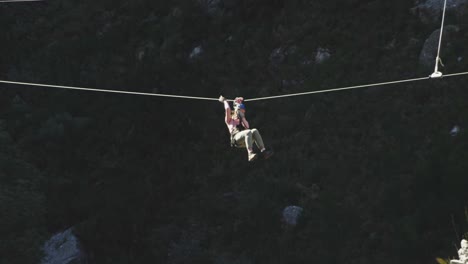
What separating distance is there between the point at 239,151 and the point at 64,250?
7.05m

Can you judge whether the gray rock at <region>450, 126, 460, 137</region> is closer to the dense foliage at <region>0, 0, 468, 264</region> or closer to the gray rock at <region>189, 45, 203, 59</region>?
the dense foliage at <region>0, 0, 468, 264</region>

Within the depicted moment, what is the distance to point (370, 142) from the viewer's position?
71.8 feet

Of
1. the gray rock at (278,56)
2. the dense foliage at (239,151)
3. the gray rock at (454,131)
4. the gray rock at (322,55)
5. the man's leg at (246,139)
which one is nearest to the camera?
the man's leg at (246,139)

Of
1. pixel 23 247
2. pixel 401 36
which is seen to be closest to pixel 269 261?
pixel 23 247

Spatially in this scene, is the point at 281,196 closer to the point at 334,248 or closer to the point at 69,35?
the point at 334,248

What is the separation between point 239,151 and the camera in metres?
24.4

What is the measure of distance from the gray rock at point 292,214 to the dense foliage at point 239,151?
0.27 metres

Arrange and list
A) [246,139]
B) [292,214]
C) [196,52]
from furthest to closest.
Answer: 1. [196,52]
2. [292,214]
3. [246,139]

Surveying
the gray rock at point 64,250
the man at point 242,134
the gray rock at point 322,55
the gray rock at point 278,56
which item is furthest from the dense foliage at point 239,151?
the man at point 242,134

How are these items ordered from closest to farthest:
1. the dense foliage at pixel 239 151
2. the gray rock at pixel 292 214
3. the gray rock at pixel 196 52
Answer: the dense foliage at pixel 239 151 < the gray rock at pixel 292 214 < the gray rock at pixel 196 52

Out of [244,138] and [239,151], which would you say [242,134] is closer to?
[244,138]

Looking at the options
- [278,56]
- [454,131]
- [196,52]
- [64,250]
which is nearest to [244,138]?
[454,131]

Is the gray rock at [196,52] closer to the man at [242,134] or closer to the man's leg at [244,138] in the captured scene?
the man at [242,134]

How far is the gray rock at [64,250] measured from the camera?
72.6 ft
